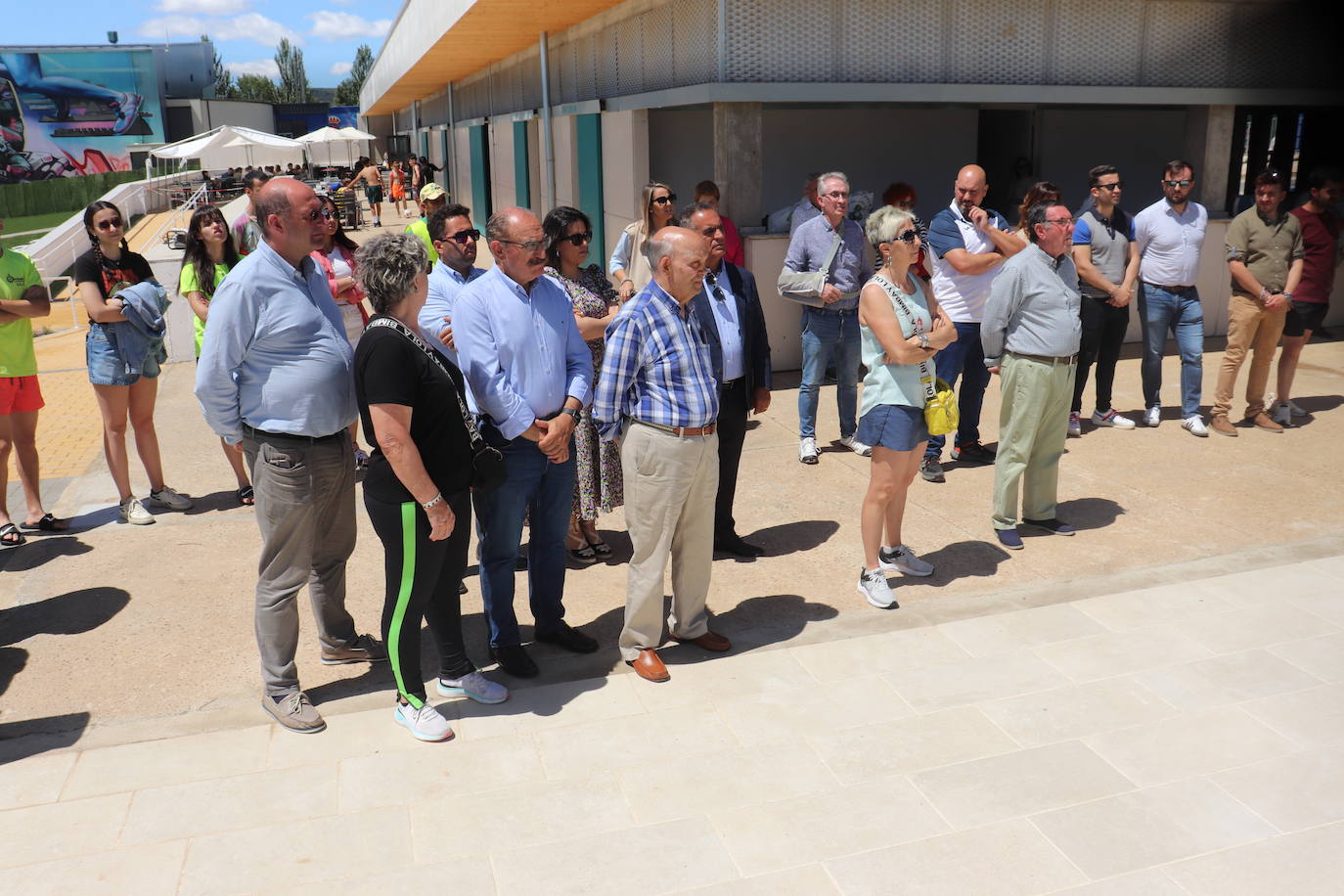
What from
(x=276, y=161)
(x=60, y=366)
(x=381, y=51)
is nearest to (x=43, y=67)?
(x=276, y=161)

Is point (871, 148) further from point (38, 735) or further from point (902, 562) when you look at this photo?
point (38, 735)

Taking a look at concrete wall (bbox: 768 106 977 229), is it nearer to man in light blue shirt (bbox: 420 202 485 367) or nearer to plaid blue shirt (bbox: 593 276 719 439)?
man in light blue shirt (bbox: 420 202 485 367)

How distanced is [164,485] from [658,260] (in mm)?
4228

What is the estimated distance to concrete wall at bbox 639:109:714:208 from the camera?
45.9ft

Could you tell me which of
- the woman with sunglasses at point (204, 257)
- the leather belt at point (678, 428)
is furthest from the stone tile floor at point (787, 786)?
the woman with sunglasses at point (204, 257)

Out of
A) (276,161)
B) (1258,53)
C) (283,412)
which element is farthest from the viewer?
(276,161)

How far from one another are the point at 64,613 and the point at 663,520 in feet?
9.91

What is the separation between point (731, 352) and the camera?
5234 mm

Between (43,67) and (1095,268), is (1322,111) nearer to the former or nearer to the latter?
(1095,268)

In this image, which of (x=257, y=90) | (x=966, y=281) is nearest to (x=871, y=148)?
(x=966, y=281)

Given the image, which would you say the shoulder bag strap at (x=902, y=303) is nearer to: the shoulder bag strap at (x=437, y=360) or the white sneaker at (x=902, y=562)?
the white sneaker at (x=902, y=562)

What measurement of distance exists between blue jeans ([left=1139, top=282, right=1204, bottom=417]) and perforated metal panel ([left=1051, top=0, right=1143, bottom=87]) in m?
3.21

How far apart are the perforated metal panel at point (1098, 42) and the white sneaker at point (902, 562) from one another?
662 cm

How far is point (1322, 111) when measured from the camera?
11.9m
